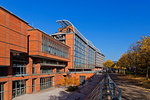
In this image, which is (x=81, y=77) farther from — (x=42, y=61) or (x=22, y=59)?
(x=22, y=59)

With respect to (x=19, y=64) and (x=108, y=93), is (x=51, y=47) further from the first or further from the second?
(x=108, y=93)

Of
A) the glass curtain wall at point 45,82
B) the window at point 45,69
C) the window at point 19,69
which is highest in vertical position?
the window at point 19,69

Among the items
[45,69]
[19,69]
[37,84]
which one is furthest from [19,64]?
[45,69]

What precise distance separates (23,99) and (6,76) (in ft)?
17.0

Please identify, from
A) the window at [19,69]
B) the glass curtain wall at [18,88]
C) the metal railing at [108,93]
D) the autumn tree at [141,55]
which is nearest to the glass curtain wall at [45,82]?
the glass curtain wall at [18,88]

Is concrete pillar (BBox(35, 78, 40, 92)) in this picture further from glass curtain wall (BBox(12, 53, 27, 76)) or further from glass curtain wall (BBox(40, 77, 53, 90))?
glass curtain wall (BBox(12, 53, 27, 76))

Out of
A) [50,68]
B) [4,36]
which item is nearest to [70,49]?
[50,68]

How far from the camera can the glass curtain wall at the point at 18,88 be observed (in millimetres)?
22903

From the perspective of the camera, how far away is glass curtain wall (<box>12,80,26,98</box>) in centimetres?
2290

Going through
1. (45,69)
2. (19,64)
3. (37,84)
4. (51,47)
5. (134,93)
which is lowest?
(37,84)

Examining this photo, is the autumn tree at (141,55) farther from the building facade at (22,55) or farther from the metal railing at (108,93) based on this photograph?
the building facade at (22,55)

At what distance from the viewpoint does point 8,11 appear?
65.9 ft

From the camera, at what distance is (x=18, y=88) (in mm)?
23906

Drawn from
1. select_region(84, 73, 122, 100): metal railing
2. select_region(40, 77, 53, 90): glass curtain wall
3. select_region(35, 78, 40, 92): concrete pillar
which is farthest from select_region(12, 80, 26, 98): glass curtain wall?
select_region(84, 73, 122, 100): metal railing
